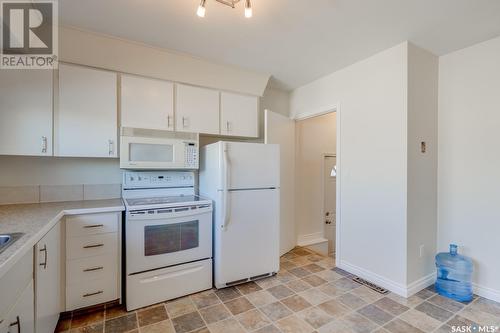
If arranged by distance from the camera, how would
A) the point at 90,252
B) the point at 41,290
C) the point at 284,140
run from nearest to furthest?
the point at 41,290, the point at 90,252, the point at 284,140

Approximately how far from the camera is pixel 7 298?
3.24ft

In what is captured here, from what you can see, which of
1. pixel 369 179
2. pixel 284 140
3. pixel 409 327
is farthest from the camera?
pixel 284 140

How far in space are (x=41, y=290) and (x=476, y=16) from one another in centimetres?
358

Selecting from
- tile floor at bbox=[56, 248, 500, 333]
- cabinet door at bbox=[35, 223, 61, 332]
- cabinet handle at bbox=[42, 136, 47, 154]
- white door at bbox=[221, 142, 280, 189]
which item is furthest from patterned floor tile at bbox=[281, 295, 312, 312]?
cabinet handle at bbox=[42, 136, 47, 154]

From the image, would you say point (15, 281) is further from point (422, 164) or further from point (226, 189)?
point (422, 164)

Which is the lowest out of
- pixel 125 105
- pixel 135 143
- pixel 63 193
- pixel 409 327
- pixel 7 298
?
pixel 409 327

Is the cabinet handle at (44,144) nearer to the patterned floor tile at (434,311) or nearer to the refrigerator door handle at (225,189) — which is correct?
the refrigerator door handle at (225,189)

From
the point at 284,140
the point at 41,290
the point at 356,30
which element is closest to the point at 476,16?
the point at 356,30

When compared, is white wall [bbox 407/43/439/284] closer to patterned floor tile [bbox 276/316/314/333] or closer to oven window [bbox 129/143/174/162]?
patterned floor tile [bbox 276/316/314/333]

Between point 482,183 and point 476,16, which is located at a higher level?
point 476,16

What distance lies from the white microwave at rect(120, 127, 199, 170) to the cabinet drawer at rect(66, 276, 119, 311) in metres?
1.02

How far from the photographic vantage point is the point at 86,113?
2260mm

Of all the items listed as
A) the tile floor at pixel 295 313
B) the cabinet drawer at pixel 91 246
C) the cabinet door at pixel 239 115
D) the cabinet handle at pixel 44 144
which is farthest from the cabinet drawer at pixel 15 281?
the cabinet door at pixel 239 115

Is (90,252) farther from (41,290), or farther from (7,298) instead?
(7,298)
